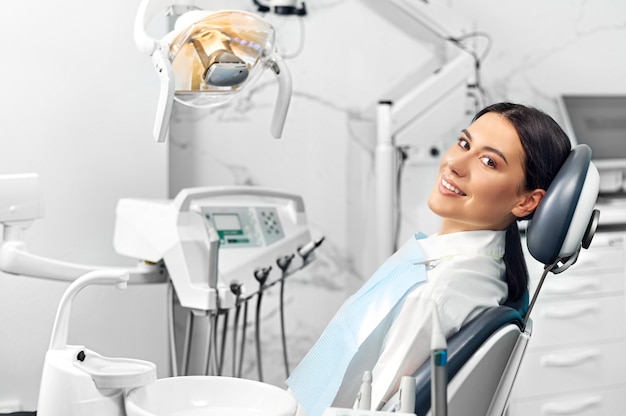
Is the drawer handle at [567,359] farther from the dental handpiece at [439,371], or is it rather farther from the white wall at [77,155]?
the dental handpiece at [439,371]

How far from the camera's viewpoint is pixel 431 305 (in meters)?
1.47

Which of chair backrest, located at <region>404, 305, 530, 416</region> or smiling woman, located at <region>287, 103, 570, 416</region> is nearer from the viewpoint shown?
chair backrest, located at <region>404, 305, 530, 416</region>

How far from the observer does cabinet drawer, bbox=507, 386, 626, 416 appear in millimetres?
2797

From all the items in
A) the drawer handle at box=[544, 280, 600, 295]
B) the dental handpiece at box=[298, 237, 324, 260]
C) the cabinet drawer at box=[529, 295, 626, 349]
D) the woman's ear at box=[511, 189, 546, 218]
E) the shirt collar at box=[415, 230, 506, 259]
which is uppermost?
the woman's ear at box=[511, 189, 546, 218]

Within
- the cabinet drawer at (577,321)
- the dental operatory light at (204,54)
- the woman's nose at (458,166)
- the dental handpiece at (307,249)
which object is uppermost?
the dental operatory light at (204,54)

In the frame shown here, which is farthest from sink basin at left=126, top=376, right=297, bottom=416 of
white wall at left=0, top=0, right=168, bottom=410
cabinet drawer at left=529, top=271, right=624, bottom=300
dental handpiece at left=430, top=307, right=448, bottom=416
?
cabinet drawer at left=529, top=271, right=624, bottom=300

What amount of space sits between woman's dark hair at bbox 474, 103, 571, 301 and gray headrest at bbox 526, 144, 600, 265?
152 millimetres

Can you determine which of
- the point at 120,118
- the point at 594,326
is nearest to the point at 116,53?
the point at 120,118

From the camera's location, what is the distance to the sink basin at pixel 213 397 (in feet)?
4.69

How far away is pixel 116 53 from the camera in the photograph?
2.36 m

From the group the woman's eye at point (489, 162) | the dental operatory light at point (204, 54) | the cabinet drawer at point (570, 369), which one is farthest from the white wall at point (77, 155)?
the cabinet drawer at point (570, 369)

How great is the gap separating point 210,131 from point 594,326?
1482 mm

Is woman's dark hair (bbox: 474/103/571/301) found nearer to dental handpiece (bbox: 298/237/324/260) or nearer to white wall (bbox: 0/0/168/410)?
dental handpiece (bbox: 298/237/324/260)

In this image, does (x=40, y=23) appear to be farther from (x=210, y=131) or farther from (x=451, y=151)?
(x=451, y=151)
